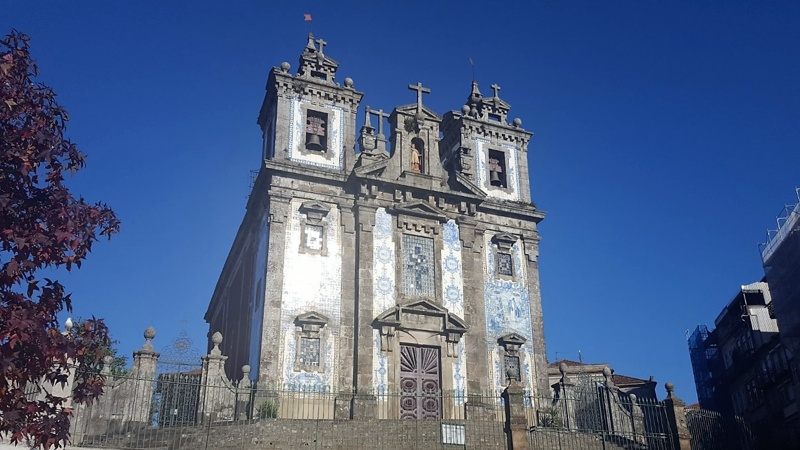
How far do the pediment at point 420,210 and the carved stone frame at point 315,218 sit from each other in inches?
107

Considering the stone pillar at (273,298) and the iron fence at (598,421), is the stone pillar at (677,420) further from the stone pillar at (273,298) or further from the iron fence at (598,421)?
the stone pillar at (273,298)

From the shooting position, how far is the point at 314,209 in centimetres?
2658

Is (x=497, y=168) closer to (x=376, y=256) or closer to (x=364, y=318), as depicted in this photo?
(x=376, y=256)

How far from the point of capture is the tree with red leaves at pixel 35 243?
8938 millimetres

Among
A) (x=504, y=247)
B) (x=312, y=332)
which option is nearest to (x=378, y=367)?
(x=312, y=332)

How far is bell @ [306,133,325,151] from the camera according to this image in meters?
28.2

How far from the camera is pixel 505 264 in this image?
29.3 meters

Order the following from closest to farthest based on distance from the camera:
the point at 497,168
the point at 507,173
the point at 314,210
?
the point at 314,210 < the point at 507,173 < the point at 497,168

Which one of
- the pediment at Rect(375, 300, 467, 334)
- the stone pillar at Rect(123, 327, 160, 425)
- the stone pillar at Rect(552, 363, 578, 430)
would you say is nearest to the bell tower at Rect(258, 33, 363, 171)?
the pediment at Rect(375, 300, 467, 334)

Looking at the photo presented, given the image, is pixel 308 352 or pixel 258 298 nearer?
pixel 308 352

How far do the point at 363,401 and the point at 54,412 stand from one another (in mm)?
15143

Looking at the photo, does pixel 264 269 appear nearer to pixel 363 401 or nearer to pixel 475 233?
pixel 363 401

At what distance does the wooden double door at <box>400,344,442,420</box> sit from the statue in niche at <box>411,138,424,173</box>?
24.5ft

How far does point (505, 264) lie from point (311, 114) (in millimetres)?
9645
